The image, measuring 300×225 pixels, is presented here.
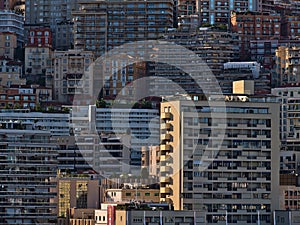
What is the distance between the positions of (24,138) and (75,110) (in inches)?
1134

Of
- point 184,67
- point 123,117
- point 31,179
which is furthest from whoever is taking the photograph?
point 184,67

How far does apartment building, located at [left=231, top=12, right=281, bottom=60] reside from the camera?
121 meters

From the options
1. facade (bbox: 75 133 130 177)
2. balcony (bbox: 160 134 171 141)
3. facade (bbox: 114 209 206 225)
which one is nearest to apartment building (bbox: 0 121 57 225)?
balcony (bbox: 160 134 171 141)

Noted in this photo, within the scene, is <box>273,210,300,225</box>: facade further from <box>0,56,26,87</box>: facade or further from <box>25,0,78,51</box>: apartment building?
<box>25,0,78,51</box>: apartment building

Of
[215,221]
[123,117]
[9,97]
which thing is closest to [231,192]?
[215,221]

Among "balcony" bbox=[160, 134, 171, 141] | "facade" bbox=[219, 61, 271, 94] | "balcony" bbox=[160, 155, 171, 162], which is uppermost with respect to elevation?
"facade" bbox=[219, 61, 271, 94]

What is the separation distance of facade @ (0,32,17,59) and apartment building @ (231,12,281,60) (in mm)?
17403

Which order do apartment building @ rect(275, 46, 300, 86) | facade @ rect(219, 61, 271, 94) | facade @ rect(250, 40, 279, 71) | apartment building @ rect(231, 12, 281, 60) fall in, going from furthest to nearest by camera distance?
apartment building @ rect(231, 12, 281, 60), facade @ rect(250, 40, 279, 71), apartment building @ rect(275, 46, 300, 86), facade @ rect(219, 61, 271, 94)

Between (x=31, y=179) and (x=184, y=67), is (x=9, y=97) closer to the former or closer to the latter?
(x=184, y=67)

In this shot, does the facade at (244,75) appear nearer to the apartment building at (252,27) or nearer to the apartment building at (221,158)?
the apartment building at (252,27)

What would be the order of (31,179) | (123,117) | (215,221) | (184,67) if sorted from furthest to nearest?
(184,67), (123,117), (31,179), (215,221)

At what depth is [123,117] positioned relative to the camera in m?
108

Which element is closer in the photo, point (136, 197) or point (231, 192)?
point (231, 192)

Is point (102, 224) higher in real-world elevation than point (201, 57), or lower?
lower
